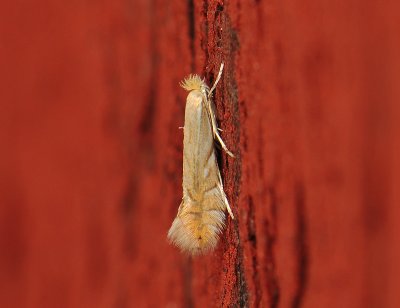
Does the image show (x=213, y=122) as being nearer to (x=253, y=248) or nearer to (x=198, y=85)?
(x=198, y=85)

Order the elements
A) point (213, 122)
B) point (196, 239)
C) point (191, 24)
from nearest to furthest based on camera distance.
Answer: point (191, 24), point (196, 239), point (213, 122)

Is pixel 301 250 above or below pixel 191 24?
below

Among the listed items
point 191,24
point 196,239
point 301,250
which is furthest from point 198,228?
point 191,24

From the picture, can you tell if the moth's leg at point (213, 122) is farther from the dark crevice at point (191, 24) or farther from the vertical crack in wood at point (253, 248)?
the dark crevice at point (191, 24)

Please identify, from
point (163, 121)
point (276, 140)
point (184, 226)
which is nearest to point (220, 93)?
point (276, 140)

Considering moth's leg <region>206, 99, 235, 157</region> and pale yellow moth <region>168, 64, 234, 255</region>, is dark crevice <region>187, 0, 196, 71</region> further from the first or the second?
moth's leg <region>206, 99, 235, 157</region>

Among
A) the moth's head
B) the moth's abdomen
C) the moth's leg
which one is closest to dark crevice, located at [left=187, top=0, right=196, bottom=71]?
the moth's head

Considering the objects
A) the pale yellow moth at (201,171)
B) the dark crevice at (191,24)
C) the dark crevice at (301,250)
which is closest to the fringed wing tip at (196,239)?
the pale yellow moth at (201,171)
